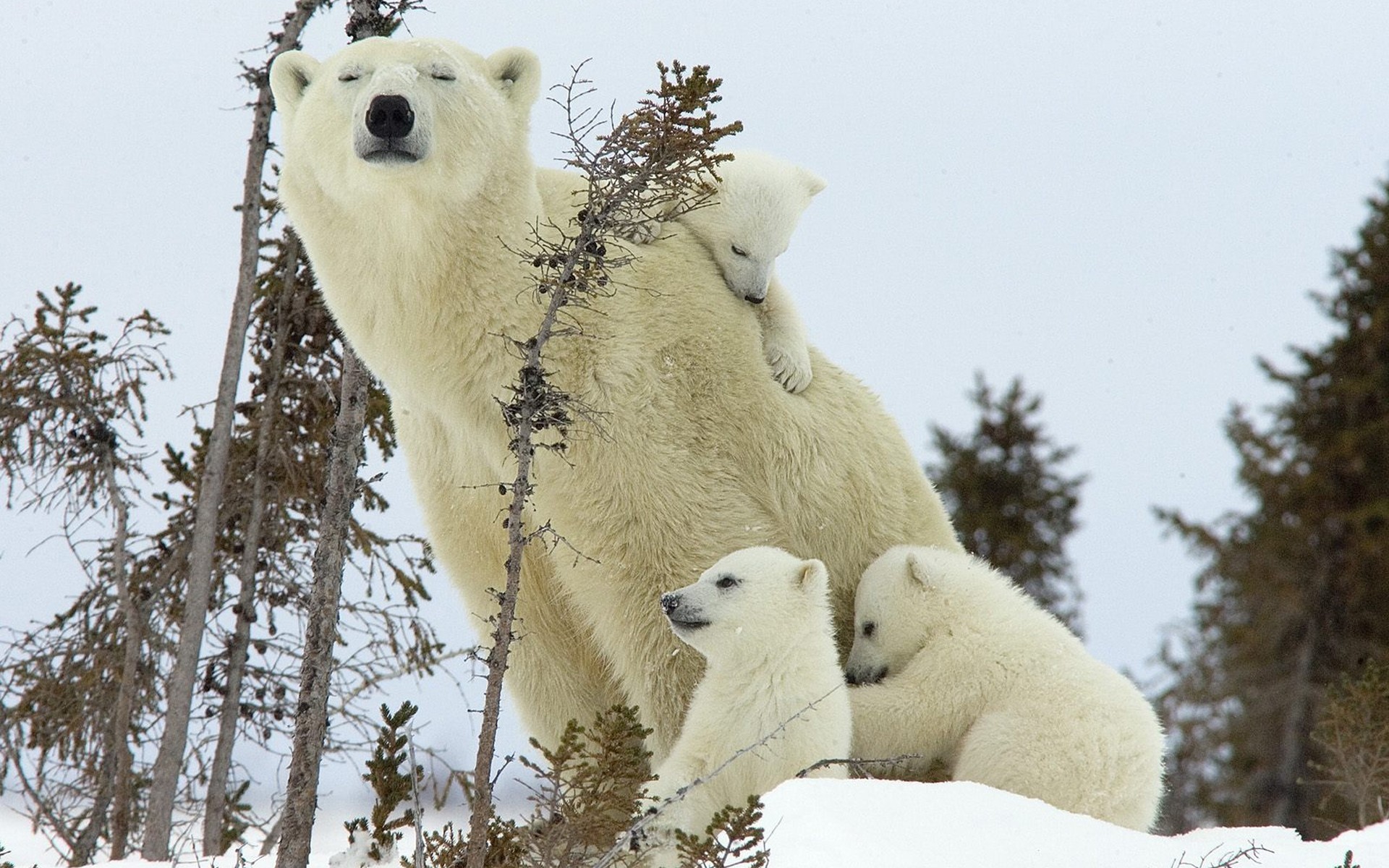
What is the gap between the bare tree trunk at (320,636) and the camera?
15.4ft

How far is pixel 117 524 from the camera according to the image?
7.15 m

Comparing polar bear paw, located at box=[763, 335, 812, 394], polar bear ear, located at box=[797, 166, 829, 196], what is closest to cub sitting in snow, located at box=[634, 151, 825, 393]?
polar bear paw, located at box=[763, 335, 812, 394]

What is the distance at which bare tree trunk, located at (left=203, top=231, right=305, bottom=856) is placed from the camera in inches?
286

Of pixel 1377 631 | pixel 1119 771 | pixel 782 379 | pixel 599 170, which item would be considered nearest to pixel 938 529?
pixel 782 379

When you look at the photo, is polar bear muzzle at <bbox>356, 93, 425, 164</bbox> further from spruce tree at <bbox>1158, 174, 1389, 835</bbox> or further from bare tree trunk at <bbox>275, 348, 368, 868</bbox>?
spruce tree at <bbox>1158, 174, 1389, 835</bbox>

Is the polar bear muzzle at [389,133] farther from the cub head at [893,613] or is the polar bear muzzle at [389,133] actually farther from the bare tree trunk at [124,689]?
the bare tree trunk at [124,689]

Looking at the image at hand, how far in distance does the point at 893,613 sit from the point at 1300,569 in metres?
15.2

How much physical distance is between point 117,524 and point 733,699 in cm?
A: 400

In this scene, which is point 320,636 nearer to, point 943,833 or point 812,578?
point 812,578

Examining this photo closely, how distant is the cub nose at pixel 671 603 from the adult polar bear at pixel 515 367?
1.37ft

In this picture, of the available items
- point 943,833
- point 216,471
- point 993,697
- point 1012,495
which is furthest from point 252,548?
point 1012,495

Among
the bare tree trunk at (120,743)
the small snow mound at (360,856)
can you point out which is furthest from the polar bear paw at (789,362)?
the bare tree trunk at (120,743)

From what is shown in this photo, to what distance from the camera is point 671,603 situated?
183 inches

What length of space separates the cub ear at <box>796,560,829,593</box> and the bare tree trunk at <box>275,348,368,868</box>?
1638 mm
